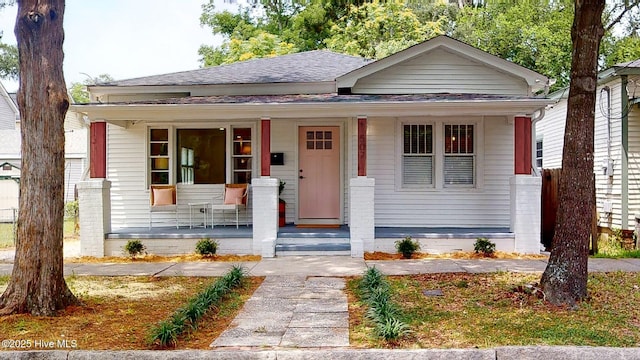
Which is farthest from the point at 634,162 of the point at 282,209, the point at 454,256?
the point at 282,209

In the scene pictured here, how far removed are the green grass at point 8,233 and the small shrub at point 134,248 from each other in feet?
12.8

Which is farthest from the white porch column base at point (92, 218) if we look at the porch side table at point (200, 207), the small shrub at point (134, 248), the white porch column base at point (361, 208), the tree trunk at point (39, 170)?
the white porch column base at point (361, 208)

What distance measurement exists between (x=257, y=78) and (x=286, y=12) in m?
21.2

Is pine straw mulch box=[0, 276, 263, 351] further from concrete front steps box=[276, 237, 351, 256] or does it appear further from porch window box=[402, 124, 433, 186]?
porch window box=[402, 124, 433, 186]

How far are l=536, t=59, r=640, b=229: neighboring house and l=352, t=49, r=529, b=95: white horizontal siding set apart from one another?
1.29 m

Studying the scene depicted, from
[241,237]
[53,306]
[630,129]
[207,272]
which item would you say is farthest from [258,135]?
[630,129]

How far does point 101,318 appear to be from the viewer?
5211 millimetres

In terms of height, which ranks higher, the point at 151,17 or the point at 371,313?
the point at 151,17

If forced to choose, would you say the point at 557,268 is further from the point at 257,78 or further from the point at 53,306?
the point at 257,78

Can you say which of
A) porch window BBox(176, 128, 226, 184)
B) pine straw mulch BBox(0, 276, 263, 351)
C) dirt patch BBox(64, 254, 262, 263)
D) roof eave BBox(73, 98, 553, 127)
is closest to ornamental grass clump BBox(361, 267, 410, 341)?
pine straw mulch BBox(0, 276, 263, 351)

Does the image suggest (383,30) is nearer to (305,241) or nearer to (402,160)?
(402,160)

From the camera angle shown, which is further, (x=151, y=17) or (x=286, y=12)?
(x=286, y=12)

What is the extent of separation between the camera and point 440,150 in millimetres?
10625

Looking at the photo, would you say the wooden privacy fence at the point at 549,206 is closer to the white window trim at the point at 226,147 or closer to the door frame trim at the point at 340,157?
the door frame trim at the point at 340,157
